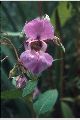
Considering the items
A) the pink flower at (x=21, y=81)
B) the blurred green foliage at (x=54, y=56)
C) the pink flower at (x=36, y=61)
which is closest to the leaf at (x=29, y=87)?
the pink flower at (x=21, y=81)

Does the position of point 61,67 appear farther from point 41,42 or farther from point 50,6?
point 41,42

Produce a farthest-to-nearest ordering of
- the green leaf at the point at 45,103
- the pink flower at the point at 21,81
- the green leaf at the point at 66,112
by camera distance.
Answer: the green leaf at the point at 66,112
the green leaf at the point at 45,103
the pink flower at the point at 21,81

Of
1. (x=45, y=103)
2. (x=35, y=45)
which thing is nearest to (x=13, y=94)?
(x=45, y=103)

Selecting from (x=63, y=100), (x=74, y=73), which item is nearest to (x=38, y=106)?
(x=63, y=100)

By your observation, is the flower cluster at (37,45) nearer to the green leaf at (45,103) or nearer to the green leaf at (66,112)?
the green leaf at (45,103)

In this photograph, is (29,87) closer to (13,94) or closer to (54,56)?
(13,94)

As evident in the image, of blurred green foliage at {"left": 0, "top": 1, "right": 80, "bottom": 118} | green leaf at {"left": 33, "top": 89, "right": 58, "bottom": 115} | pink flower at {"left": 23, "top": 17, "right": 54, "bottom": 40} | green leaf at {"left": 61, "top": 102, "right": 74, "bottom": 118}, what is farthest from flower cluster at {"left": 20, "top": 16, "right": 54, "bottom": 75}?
green leaf at {"left": 61, "top": 102, "right": 74, "bottom": 118}
